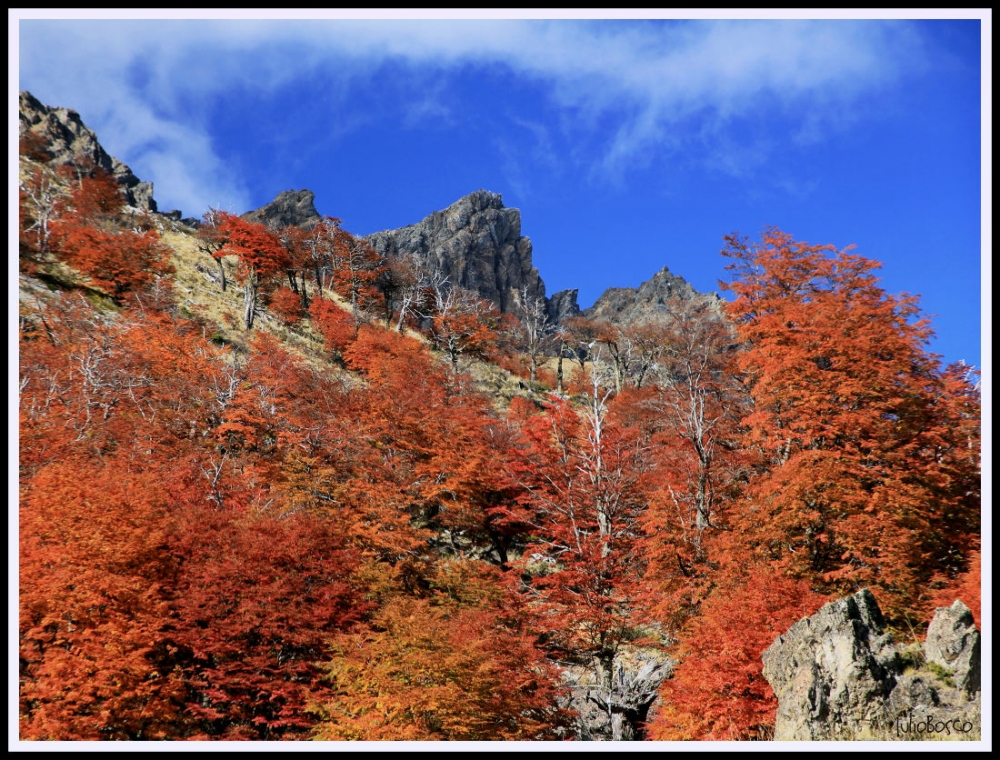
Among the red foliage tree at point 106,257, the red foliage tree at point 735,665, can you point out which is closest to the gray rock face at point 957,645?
the red foliage tree at point 735,665

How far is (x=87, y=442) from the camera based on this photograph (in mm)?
21000

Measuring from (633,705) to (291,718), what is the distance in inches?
380

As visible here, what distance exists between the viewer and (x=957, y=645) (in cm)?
1116

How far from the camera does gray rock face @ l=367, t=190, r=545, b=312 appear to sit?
110188 mm

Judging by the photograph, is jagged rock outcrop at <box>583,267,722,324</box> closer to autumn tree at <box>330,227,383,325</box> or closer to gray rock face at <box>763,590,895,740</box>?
autumn tree at <box>330,227,383,325</box>

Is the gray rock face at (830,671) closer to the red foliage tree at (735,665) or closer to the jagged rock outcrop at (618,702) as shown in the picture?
the red foliage tree at (735,665)

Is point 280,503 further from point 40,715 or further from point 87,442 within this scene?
point 40,715

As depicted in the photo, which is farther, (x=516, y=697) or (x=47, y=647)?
(x=516, y=697)

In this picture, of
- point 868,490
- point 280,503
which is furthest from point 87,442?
point 868,490

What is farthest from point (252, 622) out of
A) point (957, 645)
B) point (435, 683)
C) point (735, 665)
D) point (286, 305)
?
point (286, 305)

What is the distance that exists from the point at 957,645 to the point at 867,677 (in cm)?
176

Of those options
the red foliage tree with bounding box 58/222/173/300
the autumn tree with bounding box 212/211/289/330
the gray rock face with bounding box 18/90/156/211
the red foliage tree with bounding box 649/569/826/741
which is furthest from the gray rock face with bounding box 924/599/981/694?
the gray rock face with bounding box 18/90/156/211

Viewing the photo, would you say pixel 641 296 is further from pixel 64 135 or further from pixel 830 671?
pixel 830 671

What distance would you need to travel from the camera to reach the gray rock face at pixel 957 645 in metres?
10.8
